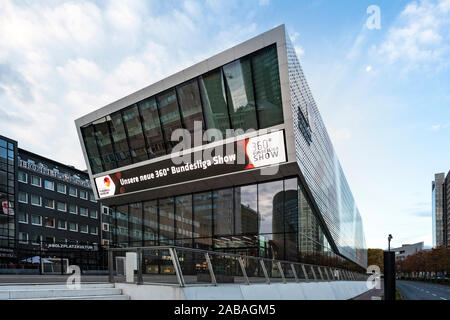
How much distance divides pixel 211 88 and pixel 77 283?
14.2 meters

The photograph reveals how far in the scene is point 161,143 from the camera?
2406 centimetres

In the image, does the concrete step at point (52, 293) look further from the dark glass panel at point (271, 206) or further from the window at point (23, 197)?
the window at point (23, 197)

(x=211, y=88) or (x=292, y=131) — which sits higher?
(x=211, y=88)

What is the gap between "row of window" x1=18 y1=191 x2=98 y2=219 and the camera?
55969 millimetres

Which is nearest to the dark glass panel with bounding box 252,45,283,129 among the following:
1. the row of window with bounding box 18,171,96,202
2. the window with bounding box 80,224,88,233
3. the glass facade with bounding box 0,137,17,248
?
the glass facade with bounding box 0,137,17,248

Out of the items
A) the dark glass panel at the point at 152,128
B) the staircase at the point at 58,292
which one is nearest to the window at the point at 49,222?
the dark glass panel at the point at 152,128

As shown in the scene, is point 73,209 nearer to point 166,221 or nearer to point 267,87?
point 166,221

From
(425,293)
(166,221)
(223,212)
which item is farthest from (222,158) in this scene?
(425,293)

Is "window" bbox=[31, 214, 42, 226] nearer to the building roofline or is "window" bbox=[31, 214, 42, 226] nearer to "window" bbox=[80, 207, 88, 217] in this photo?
"window" bbox=[80, 207, 88, 217]

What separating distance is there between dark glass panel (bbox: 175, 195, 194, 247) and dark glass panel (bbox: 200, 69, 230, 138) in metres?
6.38

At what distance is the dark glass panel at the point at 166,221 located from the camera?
2653 cm
